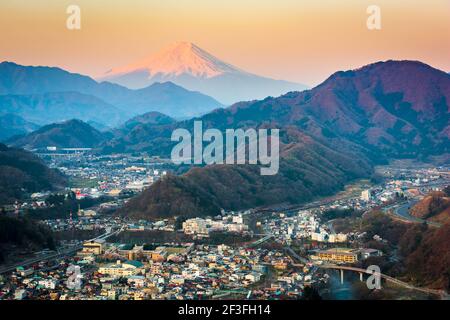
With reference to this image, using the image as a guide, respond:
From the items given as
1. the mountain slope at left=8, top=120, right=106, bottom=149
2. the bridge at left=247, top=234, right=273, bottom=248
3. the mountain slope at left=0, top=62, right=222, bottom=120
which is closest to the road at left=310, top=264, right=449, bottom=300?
the bridge at left=247, top=234, right=273, bottom=248

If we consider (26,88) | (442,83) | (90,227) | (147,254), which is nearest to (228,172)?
(90,227)

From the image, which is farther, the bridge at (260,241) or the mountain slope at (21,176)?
the mountain slope at (21,176)

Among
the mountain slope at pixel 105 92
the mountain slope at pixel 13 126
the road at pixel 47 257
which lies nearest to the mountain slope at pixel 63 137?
the mountain slope at pixel 13 126

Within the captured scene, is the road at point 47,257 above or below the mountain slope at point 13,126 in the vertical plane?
below

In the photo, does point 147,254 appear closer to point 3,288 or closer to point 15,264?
point 15,264

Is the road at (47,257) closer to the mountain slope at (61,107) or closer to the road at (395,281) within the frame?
the road at (395,281)

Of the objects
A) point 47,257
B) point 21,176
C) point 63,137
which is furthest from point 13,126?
point 47,257
